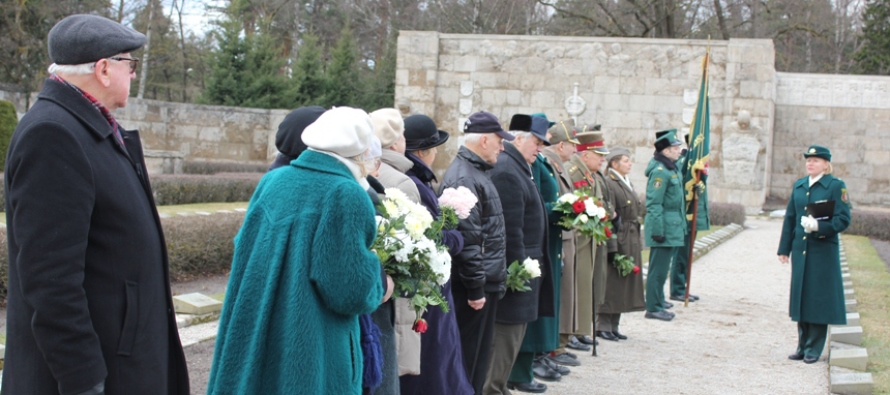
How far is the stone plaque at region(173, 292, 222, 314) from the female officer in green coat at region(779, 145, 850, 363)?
4.63 metres

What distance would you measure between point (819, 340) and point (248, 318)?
5.66 m

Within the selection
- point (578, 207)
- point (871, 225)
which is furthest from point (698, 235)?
point (578, 207)

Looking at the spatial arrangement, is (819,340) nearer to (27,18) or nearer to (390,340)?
(390,340)

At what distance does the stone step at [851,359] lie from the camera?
658cm

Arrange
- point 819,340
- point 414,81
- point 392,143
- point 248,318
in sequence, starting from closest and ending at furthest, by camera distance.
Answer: point 248,318, point 392,143, point 819,340, point 414,81

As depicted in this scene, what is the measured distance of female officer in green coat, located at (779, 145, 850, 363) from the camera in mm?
7203

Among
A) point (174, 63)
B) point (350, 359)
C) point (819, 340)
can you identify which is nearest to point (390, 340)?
point (350, 359)

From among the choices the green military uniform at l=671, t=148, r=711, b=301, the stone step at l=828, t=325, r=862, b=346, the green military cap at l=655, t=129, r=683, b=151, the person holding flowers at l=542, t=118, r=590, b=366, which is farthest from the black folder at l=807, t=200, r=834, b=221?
the green military uniform at l=671, t=148, r=711, b=301

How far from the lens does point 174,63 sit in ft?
112

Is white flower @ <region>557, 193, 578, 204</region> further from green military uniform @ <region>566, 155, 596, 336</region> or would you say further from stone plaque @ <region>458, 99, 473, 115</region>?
stone plaque @ <region>458, 99, 473, 115</region>

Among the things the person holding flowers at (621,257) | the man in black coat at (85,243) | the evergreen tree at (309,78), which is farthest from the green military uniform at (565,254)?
the evergreen tree at (309,78)

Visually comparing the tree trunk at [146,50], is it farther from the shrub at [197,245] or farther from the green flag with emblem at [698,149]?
the green flag with emblem at [698,149]

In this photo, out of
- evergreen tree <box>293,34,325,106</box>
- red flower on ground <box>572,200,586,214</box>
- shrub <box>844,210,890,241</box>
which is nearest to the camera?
red flower on ground <box>572,200,586,214</box>

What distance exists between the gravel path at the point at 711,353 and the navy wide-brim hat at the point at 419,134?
2174 millimetres
